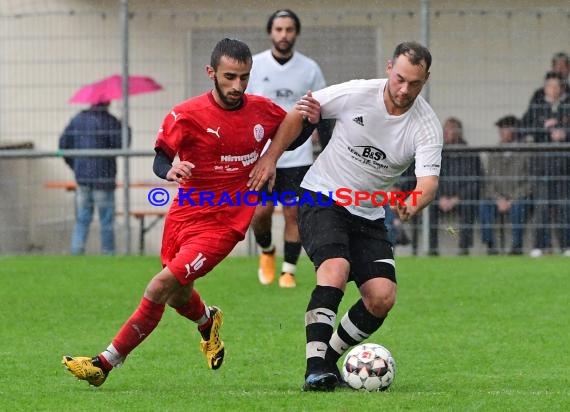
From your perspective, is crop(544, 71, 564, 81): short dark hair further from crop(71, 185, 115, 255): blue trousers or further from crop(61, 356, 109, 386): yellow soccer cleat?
crop(61, 356, 109, 386): yellow soccer cleat

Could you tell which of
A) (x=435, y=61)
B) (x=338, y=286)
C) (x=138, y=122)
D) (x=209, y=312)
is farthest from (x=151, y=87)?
(x=338, y=286)

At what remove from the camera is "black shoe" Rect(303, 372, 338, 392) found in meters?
7.32

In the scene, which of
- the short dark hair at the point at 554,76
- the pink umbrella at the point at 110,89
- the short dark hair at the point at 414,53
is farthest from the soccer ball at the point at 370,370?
the pink umbrella at the point at 110,89

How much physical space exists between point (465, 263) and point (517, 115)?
176cm

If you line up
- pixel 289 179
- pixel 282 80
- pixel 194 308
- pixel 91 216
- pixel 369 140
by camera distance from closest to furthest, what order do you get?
1. pixel 369 140
2. pixel 194 308
3. pixel 289 179
4. pixel 282 80
5. pixel 91 216

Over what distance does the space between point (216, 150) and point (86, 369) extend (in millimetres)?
1464

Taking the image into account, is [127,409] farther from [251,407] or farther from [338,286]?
[338,286]

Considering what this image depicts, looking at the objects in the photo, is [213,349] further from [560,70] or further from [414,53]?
[560,70]

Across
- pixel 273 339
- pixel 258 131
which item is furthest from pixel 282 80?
pixel 258 131

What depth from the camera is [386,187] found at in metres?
8.01

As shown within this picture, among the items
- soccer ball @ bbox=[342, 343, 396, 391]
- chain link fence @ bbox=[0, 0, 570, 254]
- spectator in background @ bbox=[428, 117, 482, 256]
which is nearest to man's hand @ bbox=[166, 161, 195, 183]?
soccer ball @ bbox=[342, 343, 396, 391]

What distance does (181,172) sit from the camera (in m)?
7.48

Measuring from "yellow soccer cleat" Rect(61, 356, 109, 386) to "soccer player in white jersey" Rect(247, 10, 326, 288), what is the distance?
188 inches

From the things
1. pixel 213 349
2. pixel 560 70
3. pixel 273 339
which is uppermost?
pixel 560 70
